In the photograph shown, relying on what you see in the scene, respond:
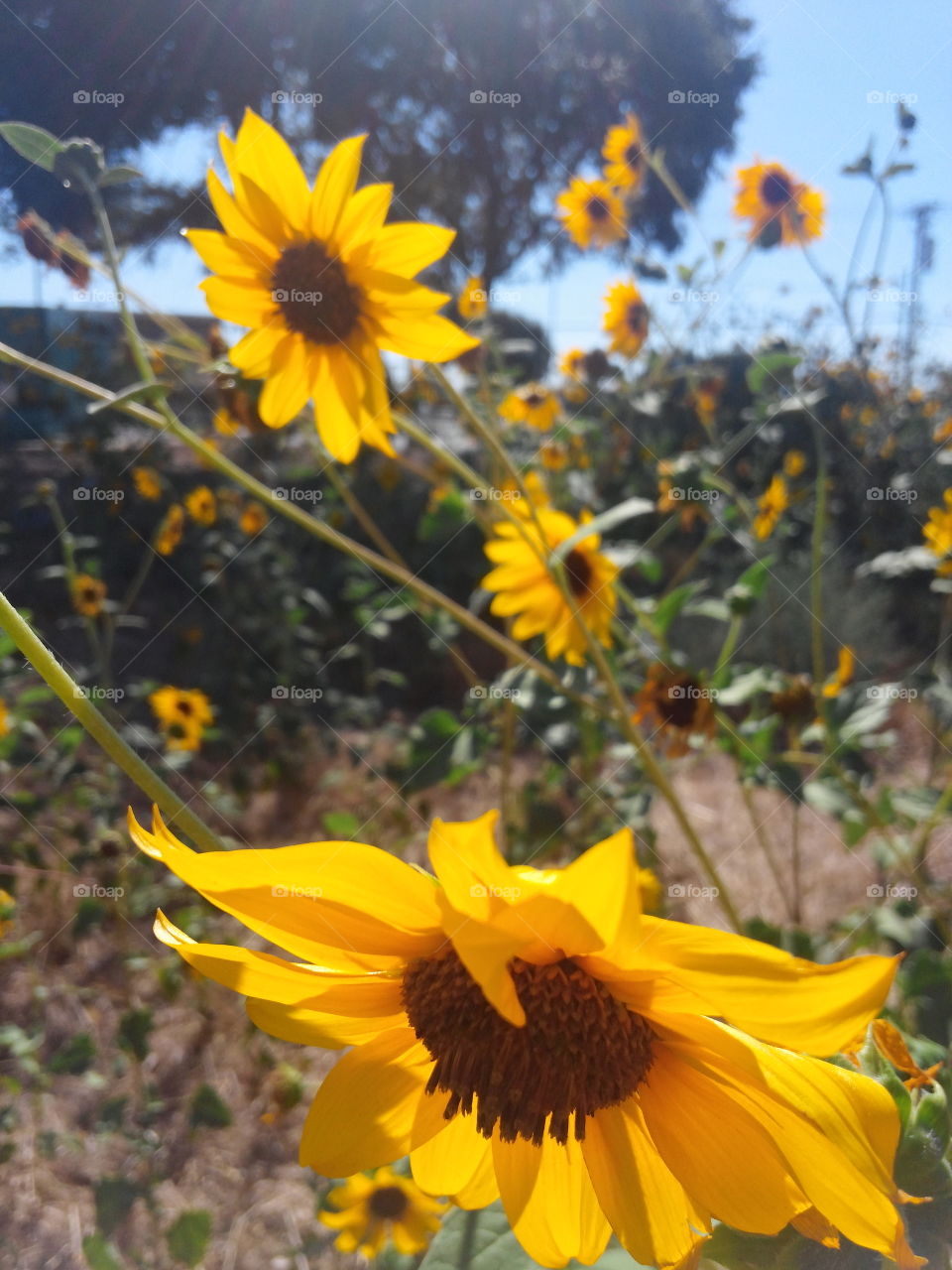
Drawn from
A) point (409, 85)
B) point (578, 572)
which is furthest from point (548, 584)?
point (409, 85)

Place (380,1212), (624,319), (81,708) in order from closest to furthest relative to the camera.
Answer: (81,708), (380,1212), (624,319)

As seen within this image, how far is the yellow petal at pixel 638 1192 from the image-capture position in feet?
1.31

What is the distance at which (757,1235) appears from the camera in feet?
1.28

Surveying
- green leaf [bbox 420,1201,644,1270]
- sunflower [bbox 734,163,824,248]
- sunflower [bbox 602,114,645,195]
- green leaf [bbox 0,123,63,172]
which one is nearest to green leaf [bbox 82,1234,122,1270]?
green leaf [bbox 420,1201,644,1270]

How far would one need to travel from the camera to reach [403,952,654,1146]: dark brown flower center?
380 millimetres

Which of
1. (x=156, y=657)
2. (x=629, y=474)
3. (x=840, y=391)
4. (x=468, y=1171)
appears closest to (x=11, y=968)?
(x=156, y=657)

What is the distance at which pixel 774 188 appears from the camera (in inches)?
80.7

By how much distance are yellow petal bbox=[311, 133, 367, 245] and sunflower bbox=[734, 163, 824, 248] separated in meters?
1.23

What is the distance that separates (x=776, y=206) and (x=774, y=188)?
0.38 feet

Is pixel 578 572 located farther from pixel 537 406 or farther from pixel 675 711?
pixel 537 406

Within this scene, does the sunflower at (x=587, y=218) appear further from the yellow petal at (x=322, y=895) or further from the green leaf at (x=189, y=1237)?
the green leaf at (x=189, y=1237)

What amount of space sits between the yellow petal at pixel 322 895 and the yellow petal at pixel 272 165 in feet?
1.97

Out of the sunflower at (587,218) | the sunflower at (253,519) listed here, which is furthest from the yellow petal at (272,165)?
the sunflower at (253,519)

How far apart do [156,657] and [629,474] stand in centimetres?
219
